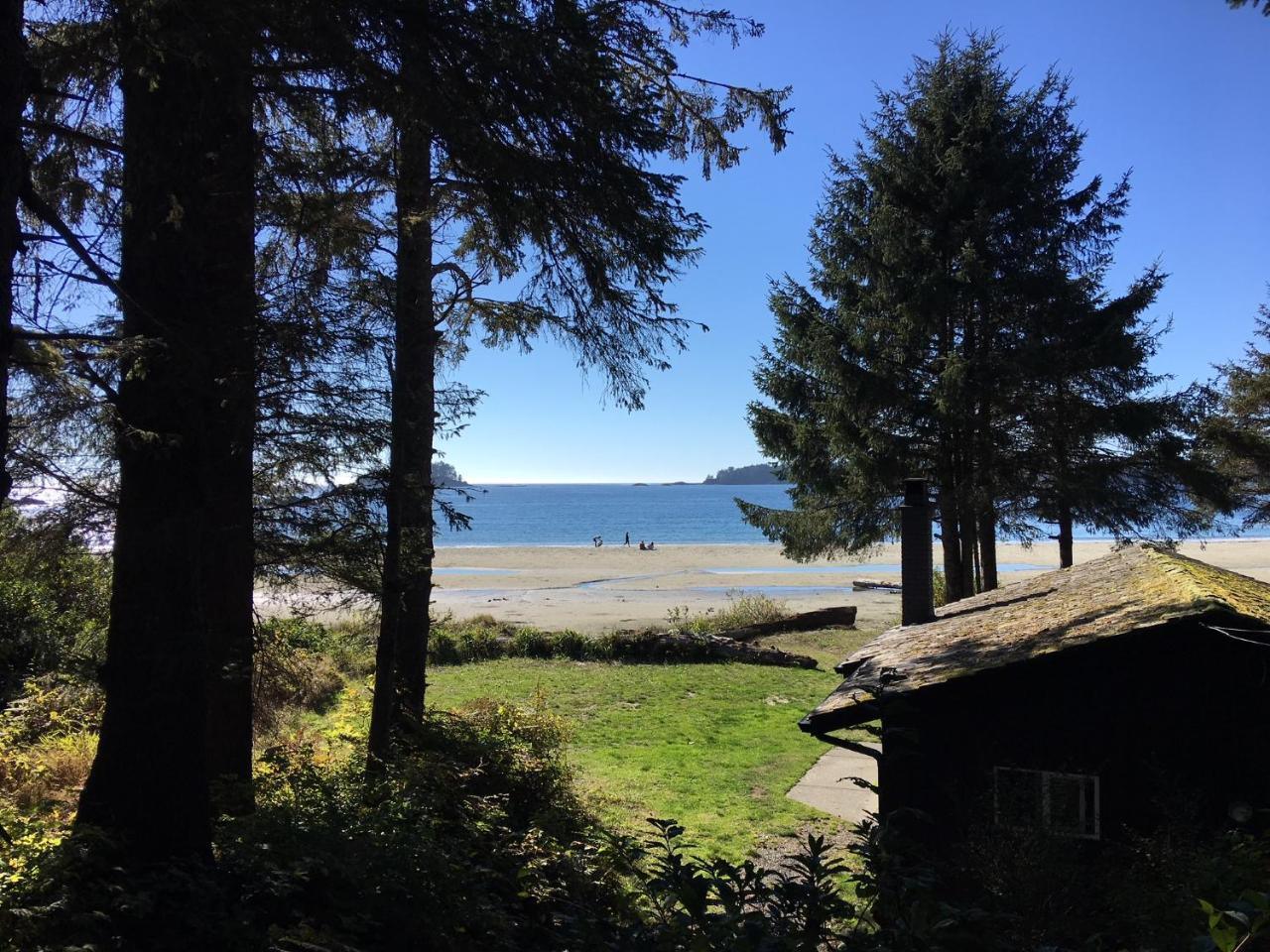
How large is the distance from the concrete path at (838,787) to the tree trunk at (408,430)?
5407mm

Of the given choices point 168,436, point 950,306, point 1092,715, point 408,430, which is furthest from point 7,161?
point 950,306

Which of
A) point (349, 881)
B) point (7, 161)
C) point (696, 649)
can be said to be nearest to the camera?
point (7, 161)

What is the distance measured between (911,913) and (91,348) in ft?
18.0

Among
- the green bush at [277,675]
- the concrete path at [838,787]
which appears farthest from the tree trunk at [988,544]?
the green bush at [277,675]

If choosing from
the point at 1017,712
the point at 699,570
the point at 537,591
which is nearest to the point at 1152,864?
the point at 1017,712

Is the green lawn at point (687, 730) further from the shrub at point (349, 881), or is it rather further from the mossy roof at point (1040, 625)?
the shrub at point (349, 881)

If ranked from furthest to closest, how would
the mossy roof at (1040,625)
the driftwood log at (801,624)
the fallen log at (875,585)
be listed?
the fallen log at (875,585)
the driftwood log at (801,624)
the mossy roof at (1040,625)

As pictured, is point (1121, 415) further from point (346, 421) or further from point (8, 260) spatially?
point (8, 260)

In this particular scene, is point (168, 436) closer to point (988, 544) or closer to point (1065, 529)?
point (988, 544)

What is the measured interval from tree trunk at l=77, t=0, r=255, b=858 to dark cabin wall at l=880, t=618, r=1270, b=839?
5.12m

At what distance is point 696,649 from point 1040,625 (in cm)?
1457

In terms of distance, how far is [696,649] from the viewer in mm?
21781

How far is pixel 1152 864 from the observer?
4.86 meters

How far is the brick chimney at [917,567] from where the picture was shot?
11.6 metres
